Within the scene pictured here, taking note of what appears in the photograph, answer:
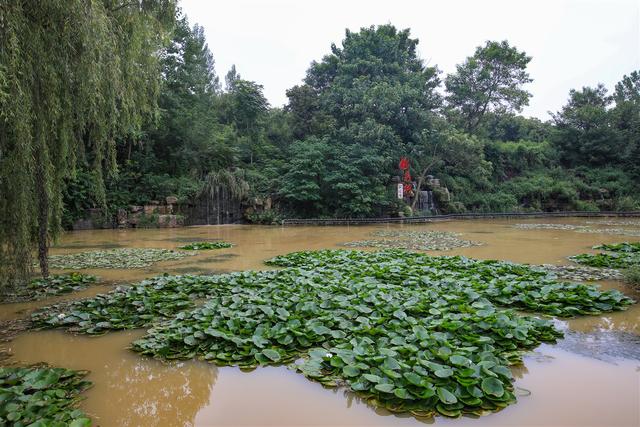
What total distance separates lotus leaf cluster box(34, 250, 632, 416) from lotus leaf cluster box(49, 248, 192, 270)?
104 inches

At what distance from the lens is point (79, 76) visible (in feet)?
12.4

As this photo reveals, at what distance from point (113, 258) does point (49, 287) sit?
9.49 feet

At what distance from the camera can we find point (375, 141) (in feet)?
64.9

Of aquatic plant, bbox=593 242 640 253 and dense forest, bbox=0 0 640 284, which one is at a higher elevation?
dense forest, bbox=0 0 640 284

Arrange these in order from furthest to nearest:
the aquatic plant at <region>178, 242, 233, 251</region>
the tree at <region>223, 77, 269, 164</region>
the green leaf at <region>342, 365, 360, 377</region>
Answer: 1. the tree at <region>223, 77, 269, 164</region>
2. the aquatic plant at <region>178, 242, 233, 251</region>
3. the green leaf at <region>342, 365, 360, 377</region>

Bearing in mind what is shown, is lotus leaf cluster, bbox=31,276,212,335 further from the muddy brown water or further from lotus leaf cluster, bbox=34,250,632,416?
the muddy brown water

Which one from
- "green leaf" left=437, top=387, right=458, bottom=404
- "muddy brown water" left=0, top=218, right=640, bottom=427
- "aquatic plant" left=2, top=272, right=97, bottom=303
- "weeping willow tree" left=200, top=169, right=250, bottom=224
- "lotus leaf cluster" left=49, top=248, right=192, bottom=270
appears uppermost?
"weeping willow tree" left=200, top=169, right=250, bottom=224

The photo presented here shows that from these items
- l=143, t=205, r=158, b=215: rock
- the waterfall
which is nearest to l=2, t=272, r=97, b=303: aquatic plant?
l=143, t=205, r=158, b=215: rock

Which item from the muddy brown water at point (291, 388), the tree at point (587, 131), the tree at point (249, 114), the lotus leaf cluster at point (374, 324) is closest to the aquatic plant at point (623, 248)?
the lotus leaf cluster at point (374, 324)

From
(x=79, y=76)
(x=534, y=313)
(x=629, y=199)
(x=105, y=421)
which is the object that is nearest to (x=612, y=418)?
(x=534, y=313)

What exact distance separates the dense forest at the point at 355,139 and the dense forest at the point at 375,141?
76mm

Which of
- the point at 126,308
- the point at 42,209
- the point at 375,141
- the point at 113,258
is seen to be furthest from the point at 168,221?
the point at 126,308

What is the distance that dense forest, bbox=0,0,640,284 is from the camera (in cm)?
1486

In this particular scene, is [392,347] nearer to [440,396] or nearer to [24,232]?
[440,396]
